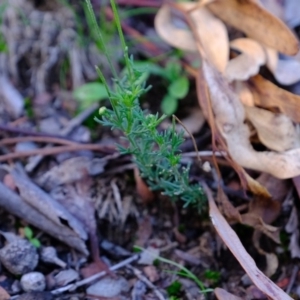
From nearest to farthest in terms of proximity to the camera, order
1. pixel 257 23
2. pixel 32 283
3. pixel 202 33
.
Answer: pixel 32 283 < pixel 257 23 < pixel 202 33

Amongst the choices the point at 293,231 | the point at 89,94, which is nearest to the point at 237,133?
the point at 293,231

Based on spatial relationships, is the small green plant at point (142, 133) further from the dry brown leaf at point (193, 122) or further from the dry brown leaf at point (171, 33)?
the dry brown leaf at point (171, 33)

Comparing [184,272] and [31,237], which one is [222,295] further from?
[31,237]

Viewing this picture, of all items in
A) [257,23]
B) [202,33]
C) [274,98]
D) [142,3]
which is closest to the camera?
[274,98]

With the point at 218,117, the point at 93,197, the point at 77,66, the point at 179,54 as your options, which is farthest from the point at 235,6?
the point at 93,197

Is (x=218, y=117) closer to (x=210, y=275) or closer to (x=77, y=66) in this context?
(x=210, y=275)

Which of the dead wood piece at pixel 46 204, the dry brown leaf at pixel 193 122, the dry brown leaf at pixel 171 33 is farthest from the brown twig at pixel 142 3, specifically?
the dead wood piece at pixel 46 204

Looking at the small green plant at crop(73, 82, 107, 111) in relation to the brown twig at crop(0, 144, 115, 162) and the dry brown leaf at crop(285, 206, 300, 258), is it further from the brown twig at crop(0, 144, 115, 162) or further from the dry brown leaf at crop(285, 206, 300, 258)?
the dry brown leaf at crop(285, 206, 300, 258)
